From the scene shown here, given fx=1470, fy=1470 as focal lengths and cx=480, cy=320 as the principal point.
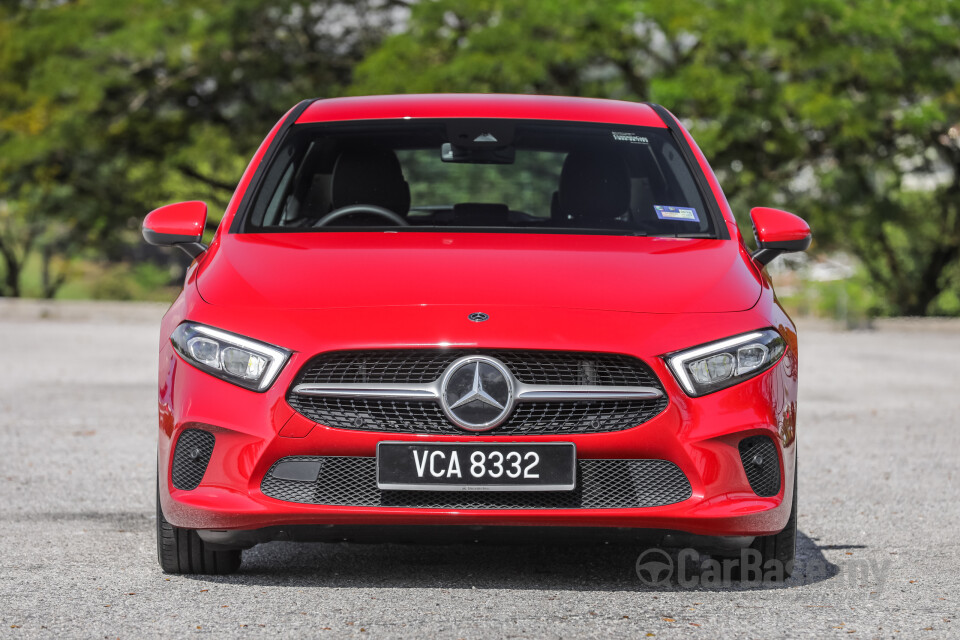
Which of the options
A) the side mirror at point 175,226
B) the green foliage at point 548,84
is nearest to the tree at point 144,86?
the green foliage at point 548,84

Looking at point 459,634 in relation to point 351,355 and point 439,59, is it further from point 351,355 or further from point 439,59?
point 439,59

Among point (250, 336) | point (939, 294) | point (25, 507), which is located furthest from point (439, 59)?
point (250, 336)

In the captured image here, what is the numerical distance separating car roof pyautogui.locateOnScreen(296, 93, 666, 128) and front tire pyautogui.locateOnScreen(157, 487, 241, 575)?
1779 millimetres

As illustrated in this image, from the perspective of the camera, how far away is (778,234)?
5066 millimetres

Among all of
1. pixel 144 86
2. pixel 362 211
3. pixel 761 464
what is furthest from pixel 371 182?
pixel 144 86

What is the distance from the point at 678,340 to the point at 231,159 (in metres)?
27.2

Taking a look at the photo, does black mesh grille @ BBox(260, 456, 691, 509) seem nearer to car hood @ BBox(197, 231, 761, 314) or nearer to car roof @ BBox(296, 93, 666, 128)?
car hood @ BBox(197, 231, 761, 314)

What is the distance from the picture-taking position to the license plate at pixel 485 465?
4102 mm

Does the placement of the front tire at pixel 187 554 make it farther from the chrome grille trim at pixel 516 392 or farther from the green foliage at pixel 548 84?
the green foliage at pixel 548 84

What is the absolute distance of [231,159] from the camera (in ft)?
100

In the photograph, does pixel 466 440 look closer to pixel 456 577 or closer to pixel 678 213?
pixel 456 577

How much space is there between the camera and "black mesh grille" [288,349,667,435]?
4.12 meters

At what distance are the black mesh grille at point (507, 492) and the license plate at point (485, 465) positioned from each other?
5cm

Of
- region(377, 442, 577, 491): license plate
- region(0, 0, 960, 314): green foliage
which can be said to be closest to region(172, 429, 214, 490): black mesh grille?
region(377, 442, 577, 491): license plate
